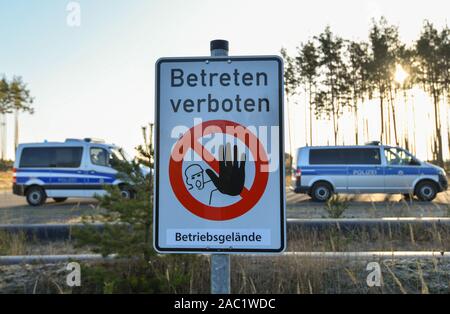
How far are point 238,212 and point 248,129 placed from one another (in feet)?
1.06

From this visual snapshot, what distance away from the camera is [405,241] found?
6.03m

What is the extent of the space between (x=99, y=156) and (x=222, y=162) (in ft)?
47.3

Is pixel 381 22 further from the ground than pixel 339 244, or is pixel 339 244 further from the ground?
pixel 381 22

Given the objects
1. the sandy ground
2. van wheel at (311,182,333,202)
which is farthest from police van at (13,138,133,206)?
van wheel at (311,182,333,202)

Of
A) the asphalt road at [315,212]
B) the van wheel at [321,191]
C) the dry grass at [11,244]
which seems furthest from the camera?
the van wheel at [321,191]

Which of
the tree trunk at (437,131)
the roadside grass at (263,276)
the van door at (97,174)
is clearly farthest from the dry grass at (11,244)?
the tree trunk at (437,131)

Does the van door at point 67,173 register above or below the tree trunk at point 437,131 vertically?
below

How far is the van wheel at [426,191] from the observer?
15.4 metres

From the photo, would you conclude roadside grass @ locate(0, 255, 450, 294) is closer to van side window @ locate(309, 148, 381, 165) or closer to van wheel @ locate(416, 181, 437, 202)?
van side window @ locate(309, 148, 381, 165)

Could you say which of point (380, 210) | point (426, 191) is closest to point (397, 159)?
point (426, 191)

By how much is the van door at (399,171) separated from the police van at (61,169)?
9332mm

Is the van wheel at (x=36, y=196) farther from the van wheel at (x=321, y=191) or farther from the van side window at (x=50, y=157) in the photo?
the van wheel at (x=321, y=191)
